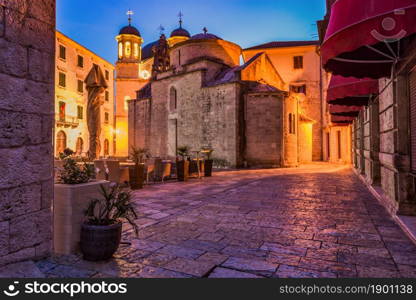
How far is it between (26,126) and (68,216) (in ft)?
3.82

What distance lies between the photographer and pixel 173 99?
76.8 feet

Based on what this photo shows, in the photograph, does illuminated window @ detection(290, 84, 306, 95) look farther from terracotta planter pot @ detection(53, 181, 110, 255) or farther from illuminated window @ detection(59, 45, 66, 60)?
terracotta planter pot @ detection(53, 181, 110, 255)

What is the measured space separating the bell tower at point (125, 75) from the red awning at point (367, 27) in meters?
32.5

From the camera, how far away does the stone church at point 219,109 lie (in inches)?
735

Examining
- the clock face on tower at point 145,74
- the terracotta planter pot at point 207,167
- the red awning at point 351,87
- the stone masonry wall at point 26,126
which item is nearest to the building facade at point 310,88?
the terracotta planter pot at point 207,167

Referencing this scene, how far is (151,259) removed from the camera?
312 centimetres

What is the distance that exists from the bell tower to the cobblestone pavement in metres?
30.5

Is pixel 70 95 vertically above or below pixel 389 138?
above

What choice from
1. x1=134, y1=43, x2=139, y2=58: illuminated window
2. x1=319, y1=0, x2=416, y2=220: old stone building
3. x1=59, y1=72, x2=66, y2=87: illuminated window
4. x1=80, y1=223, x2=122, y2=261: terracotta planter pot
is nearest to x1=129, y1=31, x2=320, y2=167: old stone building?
x1=59, y1=72, x2=66, y2=87: illuminated window

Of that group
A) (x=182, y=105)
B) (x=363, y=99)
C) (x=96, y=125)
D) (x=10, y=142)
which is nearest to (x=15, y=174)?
(x=10, y=142)

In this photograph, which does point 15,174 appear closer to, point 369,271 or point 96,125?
point 369,271

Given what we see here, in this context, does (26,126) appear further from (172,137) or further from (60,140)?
(60,140)

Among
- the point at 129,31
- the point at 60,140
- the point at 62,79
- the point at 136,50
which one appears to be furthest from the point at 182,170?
the point at 129,31

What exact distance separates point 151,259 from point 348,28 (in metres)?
3.85
